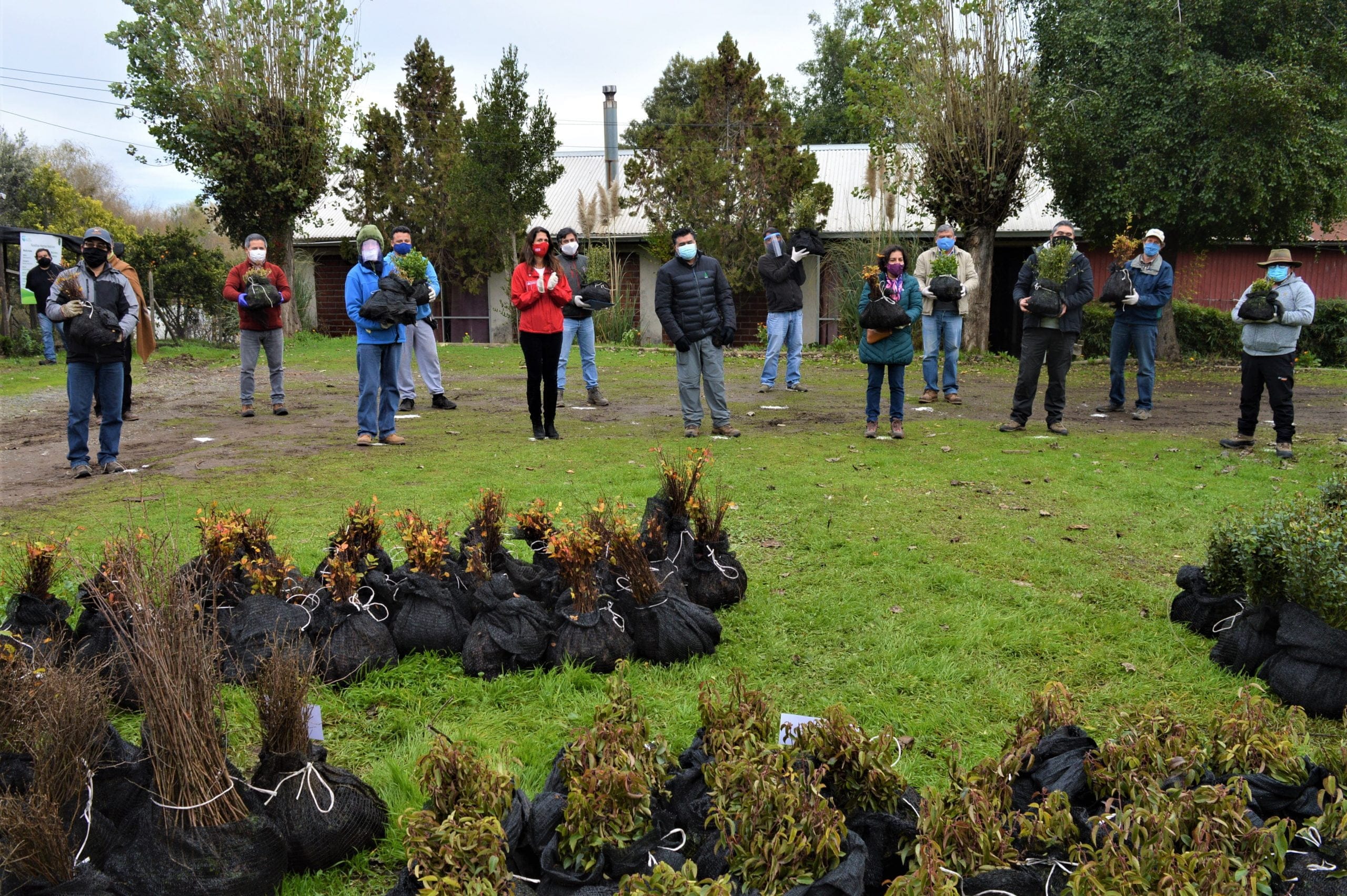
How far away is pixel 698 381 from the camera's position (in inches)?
404

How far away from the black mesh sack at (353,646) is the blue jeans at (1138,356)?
969cm

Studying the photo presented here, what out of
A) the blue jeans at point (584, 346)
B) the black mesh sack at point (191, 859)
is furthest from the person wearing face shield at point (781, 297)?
the black mesh sack at point (191, 859)

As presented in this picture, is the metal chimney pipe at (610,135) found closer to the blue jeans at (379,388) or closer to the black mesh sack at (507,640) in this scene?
the blue jeans at (379,388)

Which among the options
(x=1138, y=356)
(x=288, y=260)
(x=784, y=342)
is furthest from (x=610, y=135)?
(x=1138, y=356)

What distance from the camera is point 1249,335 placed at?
9.29 metres

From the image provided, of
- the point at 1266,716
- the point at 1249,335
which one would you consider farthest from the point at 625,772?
the point at 1249,335

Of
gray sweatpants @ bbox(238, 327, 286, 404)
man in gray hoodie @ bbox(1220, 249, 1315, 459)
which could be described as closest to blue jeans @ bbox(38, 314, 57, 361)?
gray sweatpants @ bbox(238, 327, 286, 404)

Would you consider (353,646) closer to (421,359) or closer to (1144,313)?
(421,359)

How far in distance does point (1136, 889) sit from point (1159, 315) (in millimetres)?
10590

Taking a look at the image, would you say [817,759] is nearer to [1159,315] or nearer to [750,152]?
[1159,315]

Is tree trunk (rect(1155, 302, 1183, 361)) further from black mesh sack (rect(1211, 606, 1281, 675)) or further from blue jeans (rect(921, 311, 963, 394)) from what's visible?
black mesh sack (rect(1211, 606, 1281, 675))

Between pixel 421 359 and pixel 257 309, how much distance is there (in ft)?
6.31

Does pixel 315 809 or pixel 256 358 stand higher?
pixel 256 358

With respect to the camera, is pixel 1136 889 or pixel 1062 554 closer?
pixel 1136 889
